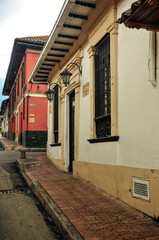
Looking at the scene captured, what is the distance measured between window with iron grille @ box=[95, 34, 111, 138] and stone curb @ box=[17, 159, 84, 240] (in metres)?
1.91

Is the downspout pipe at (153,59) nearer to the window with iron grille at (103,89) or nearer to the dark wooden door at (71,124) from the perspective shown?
the window with iron grille at (103,89)

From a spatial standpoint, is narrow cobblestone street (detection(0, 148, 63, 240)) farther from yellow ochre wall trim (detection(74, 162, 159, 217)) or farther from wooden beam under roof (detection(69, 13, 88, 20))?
wooden beam under roof (detection(69, 13, 88, 20))

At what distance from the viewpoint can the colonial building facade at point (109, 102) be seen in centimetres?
461

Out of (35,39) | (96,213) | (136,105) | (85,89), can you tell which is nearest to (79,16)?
(85,89)

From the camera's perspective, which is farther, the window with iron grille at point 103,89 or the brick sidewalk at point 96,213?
the window with iron grille at point 103,89

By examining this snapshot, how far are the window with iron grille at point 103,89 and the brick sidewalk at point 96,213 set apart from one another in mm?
1430

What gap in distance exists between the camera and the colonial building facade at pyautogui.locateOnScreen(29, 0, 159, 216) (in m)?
4.61

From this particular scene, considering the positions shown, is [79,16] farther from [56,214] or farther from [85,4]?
[56,214]

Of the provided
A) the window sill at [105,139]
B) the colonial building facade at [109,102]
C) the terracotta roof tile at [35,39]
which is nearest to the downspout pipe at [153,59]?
the colonial building facade at [109,102]

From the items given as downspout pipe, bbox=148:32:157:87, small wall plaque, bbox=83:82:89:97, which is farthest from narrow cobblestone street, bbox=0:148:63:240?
small wall plaque, bbox=83:82:89:97

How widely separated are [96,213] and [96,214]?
0.05 m

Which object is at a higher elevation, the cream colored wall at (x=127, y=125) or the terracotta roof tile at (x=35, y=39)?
the terracotta roof tile at (x=35, y=39)

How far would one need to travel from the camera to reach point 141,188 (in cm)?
465

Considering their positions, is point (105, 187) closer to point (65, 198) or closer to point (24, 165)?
point (65, 198)
